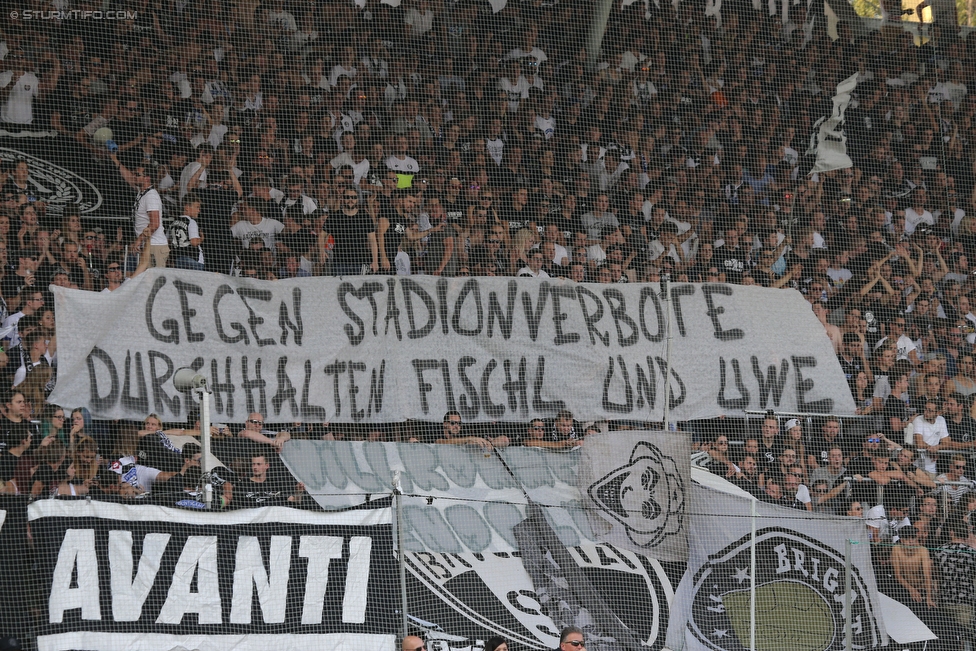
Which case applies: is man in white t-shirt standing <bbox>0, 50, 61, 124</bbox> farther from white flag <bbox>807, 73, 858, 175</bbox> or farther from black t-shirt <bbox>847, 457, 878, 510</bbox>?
black t-shirt <bbox>847, 457, 878, 510</bbox>

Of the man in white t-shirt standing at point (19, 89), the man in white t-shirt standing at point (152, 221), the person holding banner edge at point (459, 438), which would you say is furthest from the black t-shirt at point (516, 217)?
the man in white t-shirt standing at point (19, 89)

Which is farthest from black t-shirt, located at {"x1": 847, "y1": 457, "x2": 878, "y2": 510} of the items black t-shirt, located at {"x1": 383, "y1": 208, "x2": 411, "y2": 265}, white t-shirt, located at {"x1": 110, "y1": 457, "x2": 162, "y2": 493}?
A: white t-shirt, located at {"x1": 110, "y1": 457, "x2": 162, "y2": 493}

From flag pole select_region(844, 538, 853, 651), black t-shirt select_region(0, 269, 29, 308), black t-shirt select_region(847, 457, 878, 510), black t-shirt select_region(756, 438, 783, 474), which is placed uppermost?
black t-shirt select_region(0, 269, 29, 308)

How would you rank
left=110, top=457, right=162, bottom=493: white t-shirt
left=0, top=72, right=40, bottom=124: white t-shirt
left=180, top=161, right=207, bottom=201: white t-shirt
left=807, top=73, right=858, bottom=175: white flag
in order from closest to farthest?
left=110, top=457, right=162, bottom=493: white t-shirt, left=0, top=72, right=40, bottom=124: white t-shirt, left=180, top=161, right=207, bottom=201: white t-shirt, left=807, top=73, right=858, bottom=175: white flag

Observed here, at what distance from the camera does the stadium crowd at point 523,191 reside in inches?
351

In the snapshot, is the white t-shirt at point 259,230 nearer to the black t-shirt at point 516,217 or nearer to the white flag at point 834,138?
the black t-shirt at point 516,217

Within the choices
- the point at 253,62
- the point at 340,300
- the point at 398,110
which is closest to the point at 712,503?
the point at 340,300

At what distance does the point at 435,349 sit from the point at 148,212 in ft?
8.49

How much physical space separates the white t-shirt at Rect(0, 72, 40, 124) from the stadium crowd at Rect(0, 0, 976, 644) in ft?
0.11

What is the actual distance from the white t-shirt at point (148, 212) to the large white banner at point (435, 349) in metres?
0.57

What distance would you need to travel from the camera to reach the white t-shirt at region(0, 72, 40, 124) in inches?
382

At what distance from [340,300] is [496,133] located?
286cm

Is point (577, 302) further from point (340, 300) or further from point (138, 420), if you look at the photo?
point (138, 420)

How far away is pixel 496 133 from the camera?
11.2 m
